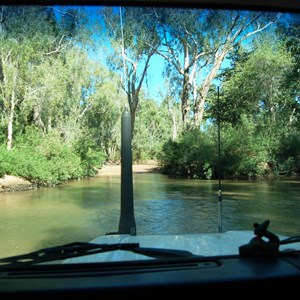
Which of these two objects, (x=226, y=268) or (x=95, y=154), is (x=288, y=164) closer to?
(x=95, y=154)

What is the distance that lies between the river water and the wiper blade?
4658 millimetres

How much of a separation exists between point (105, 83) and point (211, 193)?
39.0ft

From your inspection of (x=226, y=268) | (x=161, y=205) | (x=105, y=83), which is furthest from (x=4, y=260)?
(x=105, y=83)

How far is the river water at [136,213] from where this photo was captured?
27.7 ft

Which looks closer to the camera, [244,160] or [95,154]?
[244,160]

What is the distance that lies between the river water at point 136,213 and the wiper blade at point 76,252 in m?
4.66

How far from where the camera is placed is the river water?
8.43 metres

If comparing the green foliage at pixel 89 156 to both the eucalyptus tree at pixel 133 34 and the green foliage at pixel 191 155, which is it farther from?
the eucalyptus tree at pixel 133 34

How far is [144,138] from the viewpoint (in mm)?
20375

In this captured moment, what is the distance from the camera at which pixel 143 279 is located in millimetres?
1315

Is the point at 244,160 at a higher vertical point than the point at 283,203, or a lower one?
higher

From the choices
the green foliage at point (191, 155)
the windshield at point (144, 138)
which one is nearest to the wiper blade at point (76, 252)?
the windshield at point (144, 138)

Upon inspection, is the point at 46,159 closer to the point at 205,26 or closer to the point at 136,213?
the point at 136,213

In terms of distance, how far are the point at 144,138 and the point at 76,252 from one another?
18739mm
